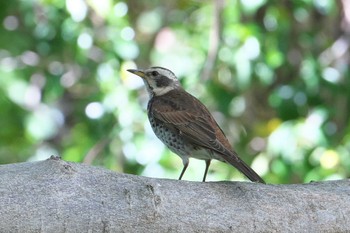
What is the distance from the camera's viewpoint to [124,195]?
296 centimetres

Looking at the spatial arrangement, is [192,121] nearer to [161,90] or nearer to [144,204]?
[161,90]

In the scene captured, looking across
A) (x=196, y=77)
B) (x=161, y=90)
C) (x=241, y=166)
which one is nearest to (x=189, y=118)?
(x=161, y=90)

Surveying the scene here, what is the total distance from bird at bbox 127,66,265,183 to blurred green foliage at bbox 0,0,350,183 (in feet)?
3.03

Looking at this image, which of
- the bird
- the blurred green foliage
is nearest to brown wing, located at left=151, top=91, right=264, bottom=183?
the bird

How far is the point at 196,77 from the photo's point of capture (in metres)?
6.55

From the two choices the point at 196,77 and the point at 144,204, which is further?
the point at 196,77

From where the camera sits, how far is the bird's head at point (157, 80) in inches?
223

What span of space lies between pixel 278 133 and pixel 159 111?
1.29 m

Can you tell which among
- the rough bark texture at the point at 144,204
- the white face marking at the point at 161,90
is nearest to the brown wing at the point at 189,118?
the white face marking at the point at 161,90

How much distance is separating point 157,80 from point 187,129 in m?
0.91

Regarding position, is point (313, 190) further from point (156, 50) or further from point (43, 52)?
point (156, 50)

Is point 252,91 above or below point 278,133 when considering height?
above

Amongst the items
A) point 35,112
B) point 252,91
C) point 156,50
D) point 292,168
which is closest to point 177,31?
point 156,50

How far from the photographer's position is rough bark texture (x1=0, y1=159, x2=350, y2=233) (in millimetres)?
2820
